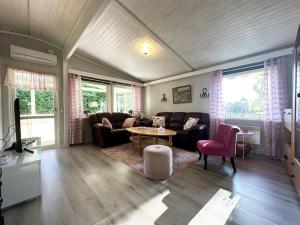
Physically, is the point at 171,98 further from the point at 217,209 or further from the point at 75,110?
the point at 217,209

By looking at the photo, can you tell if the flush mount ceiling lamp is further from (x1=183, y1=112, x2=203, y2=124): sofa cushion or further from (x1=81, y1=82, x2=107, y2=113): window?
(x1=183, y1=112, x2=203, y2=124): sofa cushion

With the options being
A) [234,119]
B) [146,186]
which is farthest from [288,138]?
[146,186]

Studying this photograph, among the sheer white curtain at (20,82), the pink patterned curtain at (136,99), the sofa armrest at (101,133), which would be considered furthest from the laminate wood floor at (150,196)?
the pink patterned curtain at (136,99)

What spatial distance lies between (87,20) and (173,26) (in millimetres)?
1583

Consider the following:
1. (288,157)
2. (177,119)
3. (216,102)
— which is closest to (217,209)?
(288,157)

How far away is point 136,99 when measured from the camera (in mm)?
5992

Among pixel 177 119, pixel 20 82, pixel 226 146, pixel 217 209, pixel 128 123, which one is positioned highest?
pixel 20 82

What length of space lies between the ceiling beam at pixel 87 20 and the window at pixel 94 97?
1.29 meters

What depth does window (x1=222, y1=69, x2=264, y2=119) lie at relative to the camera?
3.42 metres

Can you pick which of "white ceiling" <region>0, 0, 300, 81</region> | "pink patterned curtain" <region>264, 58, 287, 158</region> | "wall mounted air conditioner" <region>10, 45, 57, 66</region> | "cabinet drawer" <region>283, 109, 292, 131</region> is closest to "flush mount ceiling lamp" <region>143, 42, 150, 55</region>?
"white ceiling" <region>0, 0, 300, 81</region>

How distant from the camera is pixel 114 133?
4.14 meters

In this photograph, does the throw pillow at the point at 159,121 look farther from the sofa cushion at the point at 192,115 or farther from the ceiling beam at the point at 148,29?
the ceiling beam at the point at 148,29

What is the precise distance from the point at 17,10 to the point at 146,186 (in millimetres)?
3904

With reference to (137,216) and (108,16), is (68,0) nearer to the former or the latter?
(108,16)
